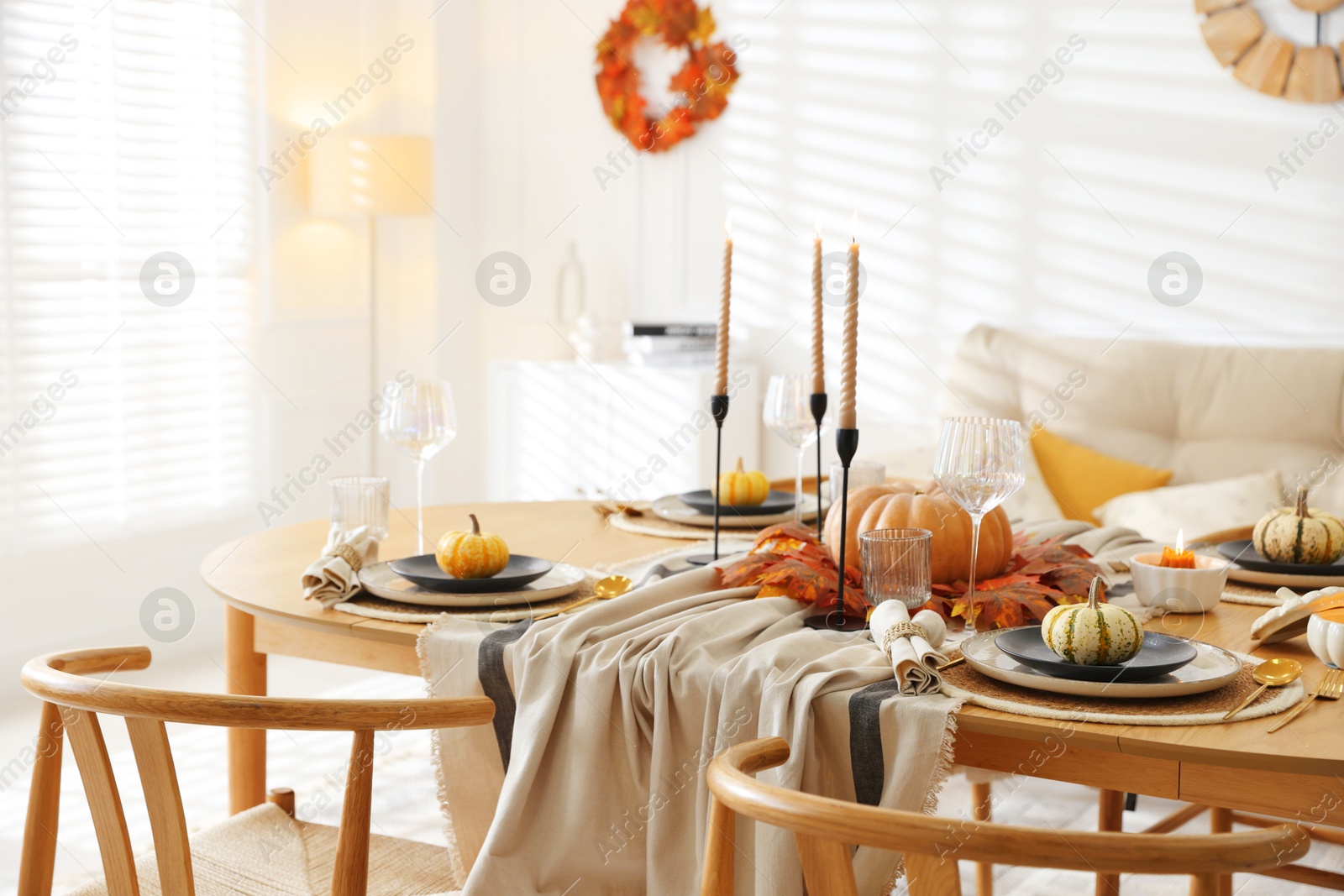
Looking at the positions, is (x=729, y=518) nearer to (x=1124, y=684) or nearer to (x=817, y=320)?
(x=817, y=320)

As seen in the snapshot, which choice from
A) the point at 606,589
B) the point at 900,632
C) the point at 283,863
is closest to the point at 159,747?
the point at 283,863

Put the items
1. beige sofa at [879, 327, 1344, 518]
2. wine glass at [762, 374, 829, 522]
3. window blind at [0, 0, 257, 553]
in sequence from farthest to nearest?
window blind at [0, 0, 257, 553] < beige sofa at [879, 327, 1344, 518] < wine glass at [762, 374, 829, 522]

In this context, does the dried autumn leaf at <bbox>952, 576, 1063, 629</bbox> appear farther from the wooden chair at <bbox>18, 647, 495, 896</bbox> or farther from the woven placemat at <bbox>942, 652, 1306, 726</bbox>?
the wooden chair at <bbox>18, 647, 495, 896</bbox>

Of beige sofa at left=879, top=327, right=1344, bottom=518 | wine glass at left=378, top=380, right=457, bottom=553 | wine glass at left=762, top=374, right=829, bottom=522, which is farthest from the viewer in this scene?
beige sofa at left=879, top=327, right=1344, bottom=518

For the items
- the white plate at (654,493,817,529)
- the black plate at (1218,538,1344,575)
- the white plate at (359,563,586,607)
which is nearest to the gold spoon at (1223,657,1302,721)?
the black plate at (1218,538,1344,575)

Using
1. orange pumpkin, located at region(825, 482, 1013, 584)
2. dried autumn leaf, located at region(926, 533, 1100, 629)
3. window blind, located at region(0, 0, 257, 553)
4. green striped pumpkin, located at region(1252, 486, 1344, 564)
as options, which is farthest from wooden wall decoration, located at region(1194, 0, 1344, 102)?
window blind, located at region(0, 0, 257, 553)

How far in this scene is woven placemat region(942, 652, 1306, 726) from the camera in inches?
45.9

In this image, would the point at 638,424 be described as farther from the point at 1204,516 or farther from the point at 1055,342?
the point at 1204,516

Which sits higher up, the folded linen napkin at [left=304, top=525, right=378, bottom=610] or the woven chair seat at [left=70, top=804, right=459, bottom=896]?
the folded linen napkin at [left=304, top=525, right=378, bottom=610]

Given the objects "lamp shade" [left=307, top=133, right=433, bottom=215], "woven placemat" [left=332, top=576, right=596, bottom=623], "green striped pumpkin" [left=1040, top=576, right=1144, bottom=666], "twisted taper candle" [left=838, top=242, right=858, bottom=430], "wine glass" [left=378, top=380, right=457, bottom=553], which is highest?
"lamp shade" [left=307, top=133, right=433, bottom=215]

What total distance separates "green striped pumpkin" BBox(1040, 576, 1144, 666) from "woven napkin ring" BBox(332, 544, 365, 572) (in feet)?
2.94

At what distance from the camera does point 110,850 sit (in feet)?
4.03

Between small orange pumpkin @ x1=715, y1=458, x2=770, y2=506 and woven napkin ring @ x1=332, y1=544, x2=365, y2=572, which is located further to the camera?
small orange pumpkin @ x1=715, y1=458, x2=770, y2=506

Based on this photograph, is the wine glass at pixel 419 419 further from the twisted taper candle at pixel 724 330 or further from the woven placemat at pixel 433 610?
the twisted taper candle at pixel 724 330
